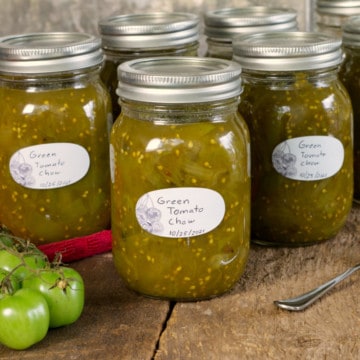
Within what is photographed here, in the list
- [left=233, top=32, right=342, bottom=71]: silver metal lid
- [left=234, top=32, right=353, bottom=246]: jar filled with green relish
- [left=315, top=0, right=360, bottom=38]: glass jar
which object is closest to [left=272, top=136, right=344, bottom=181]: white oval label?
[left=234, top=32, right=353, bottom=246]: jar filled with green relish

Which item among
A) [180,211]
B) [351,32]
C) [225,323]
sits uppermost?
[351,32]

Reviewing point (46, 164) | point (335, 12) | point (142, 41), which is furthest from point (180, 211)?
point (335, 12)

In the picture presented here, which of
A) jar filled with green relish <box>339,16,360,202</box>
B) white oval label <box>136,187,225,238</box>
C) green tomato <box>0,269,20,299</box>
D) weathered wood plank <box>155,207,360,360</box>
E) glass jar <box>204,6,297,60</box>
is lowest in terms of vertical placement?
weathered wood plank <box>155,207,360,360</box>

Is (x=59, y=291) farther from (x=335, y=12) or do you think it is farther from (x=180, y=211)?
(x=335, y=12)

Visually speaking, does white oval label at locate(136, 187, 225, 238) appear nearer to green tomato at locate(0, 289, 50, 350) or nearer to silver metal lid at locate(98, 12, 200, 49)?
green tomato at locate(0, 289, 50, 350)

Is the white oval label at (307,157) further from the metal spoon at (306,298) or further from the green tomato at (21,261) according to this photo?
the green tomato at (21,261)

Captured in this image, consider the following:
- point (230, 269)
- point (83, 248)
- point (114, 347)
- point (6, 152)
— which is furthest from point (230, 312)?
point (6, 152)
